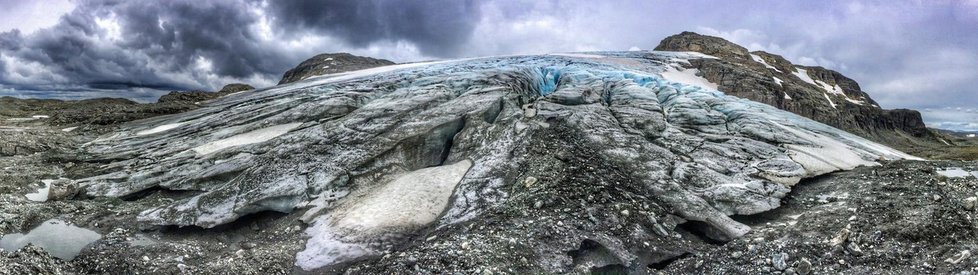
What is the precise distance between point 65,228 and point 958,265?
1058 inches

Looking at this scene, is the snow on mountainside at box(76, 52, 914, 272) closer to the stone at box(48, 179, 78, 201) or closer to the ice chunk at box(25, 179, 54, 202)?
the stone at box(48, 179, 78, 201)

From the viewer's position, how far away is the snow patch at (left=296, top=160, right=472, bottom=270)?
14.8 metres

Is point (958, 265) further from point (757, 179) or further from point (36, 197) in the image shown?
point (36, 197)

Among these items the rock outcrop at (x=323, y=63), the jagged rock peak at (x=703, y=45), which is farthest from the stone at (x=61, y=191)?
the jagged rock peak at (x=703, y=45)

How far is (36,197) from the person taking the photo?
61.7 feet

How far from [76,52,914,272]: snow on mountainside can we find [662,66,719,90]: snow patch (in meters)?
13.5

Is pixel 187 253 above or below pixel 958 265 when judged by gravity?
below

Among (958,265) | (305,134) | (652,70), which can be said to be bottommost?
(958,265)

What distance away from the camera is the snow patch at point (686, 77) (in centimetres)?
4600

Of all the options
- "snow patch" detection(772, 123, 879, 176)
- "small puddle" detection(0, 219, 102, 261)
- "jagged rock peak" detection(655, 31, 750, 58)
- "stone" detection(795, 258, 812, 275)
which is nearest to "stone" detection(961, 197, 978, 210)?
"snow patch" detection(772, 123, 879, 176)

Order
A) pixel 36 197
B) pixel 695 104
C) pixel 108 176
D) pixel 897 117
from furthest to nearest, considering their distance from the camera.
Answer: pixel 897 117 → pixel 695 104 → pixel 108 176 → pixel 36 197

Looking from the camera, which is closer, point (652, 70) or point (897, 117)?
point (652, 70)

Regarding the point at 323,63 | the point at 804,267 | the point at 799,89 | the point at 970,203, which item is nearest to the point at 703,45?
the point at 799,89

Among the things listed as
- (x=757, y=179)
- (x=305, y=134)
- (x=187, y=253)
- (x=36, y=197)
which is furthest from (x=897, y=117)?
(x=36, y=197)
